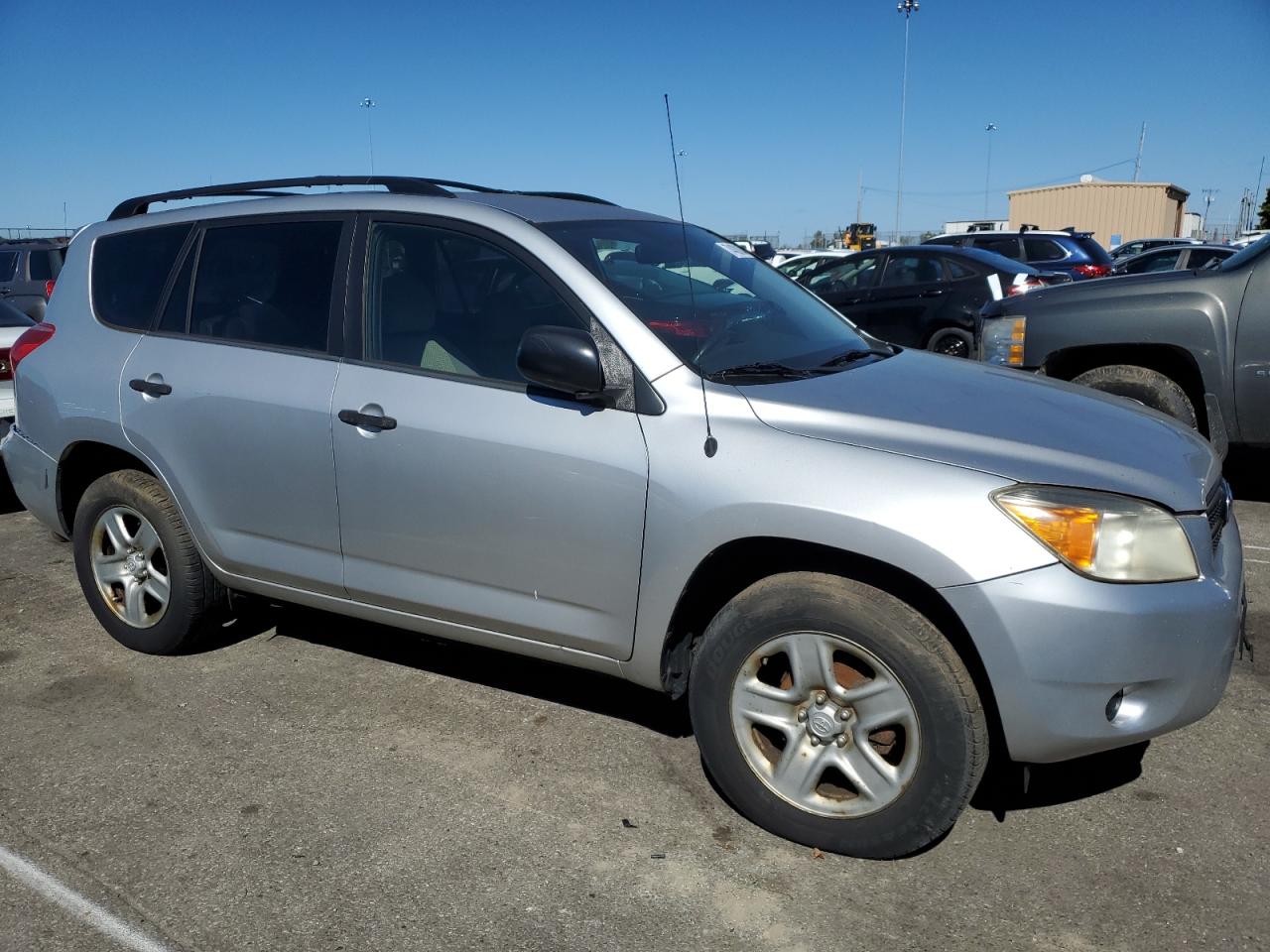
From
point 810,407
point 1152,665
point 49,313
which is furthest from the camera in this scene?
point 49,313

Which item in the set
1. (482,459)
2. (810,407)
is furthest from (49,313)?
(810,407)

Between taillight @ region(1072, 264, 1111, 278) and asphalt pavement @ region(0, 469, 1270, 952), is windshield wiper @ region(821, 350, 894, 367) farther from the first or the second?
taillight @ region(1072, 264, 1111, 278)

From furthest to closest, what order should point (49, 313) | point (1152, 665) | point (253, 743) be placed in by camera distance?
point (49, 313), point (253, 743), point (1152, 665)

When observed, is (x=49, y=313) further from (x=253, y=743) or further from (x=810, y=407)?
(x=810, y=407)

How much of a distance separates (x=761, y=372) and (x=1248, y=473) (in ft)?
18.6

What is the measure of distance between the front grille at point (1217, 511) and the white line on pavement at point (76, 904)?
287 cm

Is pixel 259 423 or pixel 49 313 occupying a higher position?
pixel 49 313

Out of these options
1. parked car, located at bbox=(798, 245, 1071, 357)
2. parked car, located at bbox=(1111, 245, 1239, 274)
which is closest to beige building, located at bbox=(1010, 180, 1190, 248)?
parked car, located at bbox=(1111, 245, 1239, 274)

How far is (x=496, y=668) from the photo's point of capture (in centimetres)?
443

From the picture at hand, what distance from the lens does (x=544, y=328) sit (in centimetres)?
326

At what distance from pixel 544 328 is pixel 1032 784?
6.74ft

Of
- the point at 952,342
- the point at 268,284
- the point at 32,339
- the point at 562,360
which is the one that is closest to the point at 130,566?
the point at 32,339

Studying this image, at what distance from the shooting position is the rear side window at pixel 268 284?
12.9 feet

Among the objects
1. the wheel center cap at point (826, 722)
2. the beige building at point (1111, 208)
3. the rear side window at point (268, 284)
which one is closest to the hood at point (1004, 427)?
the wheel center cap at point (826, 722)
